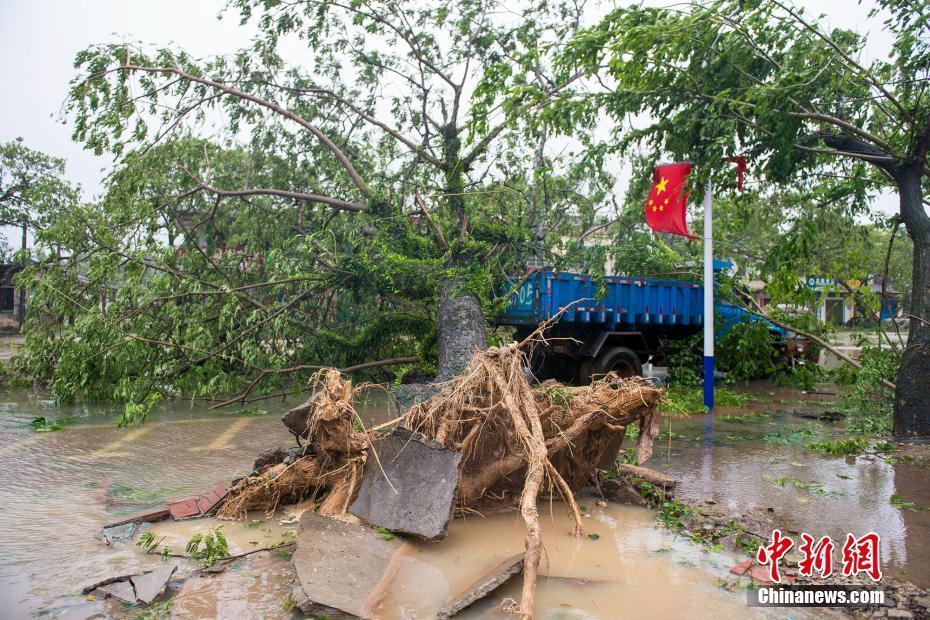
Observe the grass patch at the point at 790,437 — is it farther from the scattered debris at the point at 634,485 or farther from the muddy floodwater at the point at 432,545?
the scattered debris at the point at 634,485

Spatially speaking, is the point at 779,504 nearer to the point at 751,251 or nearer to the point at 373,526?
the point at 373,526

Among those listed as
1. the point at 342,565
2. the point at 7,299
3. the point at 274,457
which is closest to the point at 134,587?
the point at 342,565

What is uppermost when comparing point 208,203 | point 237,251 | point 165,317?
point 208,203

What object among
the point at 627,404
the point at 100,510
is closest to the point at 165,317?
the point at 100,510

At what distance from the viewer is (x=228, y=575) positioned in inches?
151

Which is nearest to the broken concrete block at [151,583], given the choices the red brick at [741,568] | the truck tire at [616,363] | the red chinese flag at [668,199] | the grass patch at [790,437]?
the red brick at [741,568]

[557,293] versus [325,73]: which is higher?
[325,73]

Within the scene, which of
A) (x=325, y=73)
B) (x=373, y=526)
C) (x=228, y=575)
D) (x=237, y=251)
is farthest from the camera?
(x=325, y=73)

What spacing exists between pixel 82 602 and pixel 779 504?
4766 millimetres

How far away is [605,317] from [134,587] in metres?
8.26

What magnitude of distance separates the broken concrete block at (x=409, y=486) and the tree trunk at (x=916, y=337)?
19.5 ft

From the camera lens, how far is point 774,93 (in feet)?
24.1

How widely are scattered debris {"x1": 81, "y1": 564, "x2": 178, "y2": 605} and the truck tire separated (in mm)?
7904

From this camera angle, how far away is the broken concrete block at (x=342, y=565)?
3449mm
